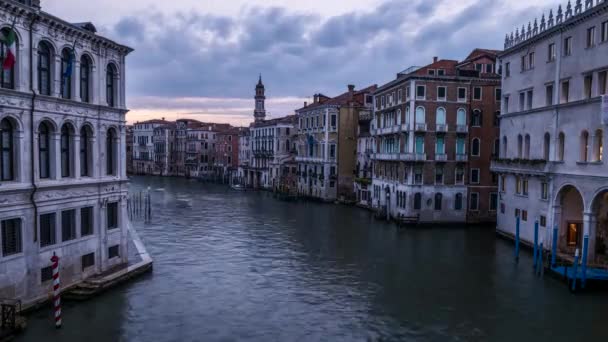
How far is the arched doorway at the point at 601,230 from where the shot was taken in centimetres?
2298

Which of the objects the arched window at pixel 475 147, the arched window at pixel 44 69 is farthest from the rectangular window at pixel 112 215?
the arched window at pixel 475 147

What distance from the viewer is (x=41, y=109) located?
53.4 ft

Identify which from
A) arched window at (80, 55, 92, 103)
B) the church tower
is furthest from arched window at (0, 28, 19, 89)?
the church tower

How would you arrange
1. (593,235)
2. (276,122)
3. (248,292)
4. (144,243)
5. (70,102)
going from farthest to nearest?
(276,122)
(144,243)
(593,235)
(248,292)
(70,102)

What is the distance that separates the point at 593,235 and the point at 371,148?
30.8 metres

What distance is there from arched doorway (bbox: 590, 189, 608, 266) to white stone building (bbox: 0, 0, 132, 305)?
21.2 metres

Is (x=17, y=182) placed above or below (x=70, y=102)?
below

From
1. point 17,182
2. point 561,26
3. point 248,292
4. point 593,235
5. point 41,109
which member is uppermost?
point 561,26

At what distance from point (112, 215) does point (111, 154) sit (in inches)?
99.8

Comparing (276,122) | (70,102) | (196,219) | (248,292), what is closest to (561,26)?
(248,292)

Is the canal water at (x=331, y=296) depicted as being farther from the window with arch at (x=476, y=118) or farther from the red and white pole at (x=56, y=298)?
the window with arch at (x=476, y=118)

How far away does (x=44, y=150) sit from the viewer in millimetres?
16953

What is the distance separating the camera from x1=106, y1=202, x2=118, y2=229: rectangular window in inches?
805

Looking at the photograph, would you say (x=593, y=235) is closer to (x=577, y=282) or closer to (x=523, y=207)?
(x=577, y=282)
